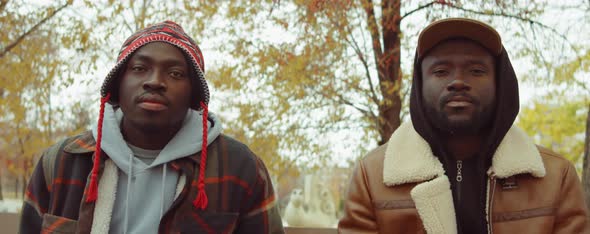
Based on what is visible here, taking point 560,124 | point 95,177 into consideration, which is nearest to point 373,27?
point 95,177

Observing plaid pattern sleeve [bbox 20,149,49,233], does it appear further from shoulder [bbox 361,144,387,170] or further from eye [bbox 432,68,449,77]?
eye [bbox 432,68,449,77]

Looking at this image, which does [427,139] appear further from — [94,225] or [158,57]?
[94,225]

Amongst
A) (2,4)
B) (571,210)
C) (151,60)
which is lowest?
(571,210)

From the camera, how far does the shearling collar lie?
2.60 metres

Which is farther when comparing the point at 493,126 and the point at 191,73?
the point at 191,73

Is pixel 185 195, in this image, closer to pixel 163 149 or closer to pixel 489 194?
pixel 163 149

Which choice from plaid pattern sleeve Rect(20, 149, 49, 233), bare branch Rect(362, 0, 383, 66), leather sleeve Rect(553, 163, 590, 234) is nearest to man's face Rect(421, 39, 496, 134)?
leather sleeve Rect(553, 163, 590, 234)

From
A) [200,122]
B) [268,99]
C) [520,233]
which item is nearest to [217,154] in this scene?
[200,122]

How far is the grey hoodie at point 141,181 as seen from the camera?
2691 mm

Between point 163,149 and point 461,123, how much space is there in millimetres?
1391

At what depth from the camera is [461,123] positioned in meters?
2.57

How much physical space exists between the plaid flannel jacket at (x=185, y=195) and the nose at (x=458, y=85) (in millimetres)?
1030

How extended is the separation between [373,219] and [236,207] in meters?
0.65

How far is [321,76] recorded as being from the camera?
337 inches
